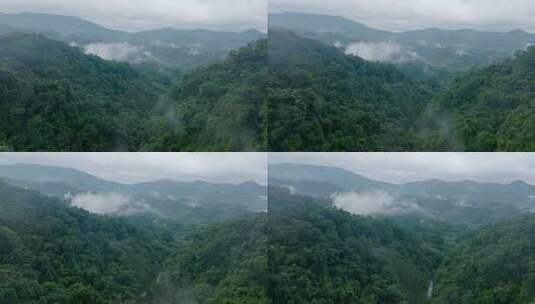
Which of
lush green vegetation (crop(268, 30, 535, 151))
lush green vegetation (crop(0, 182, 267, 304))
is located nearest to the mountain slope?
lush green vegetation (crop(0, 182, 267, 304))

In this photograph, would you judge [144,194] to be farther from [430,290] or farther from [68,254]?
[430,290]

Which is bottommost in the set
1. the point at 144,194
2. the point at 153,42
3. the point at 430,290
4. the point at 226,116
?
the point at 430,290

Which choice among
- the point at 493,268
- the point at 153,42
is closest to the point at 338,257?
the point at 493,268

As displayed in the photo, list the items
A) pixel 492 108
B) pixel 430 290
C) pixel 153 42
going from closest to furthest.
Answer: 1. pixel 492 108
2. pixel 430 290
3. pixel 153 42

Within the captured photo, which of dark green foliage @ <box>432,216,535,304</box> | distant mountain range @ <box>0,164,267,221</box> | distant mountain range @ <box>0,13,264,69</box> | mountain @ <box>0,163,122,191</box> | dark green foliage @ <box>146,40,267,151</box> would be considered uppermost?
distant mountain range @ <box>0,13,264,69</box>

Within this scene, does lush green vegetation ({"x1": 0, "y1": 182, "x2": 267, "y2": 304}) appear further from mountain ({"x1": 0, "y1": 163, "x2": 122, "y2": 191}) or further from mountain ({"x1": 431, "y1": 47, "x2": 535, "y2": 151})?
mountain ({"x1": 431, "y1": 47, "x2": 535, "y2": 151})

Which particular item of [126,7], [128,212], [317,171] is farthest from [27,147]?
[317,171]
